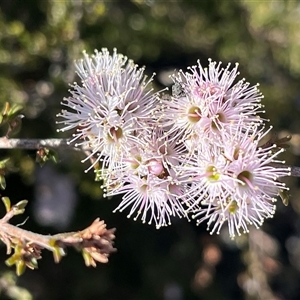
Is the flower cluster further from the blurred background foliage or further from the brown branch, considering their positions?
the blurred background foliage

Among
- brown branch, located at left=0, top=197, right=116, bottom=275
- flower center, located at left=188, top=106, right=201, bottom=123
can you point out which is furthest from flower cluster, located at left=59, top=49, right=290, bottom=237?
brown branch, located at left=0, top=197, right=116, bottom=275

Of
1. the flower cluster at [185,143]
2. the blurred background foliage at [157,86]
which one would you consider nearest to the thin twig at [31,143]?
the flower cluster at [185,143]

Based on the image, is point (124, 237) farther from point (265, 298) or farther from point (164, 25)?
point (164, 25)

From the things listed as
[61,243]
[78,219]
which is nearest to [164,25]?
[78,219]

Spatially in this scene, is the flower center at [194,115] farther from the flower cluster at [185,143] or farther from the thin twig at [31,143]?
the thin twig at [31,143]

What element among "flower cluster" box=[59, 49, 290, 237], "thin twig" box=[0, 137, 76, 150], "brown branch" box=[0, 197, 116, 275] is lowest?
"brown branch" box=[0, 197, 116, 275]

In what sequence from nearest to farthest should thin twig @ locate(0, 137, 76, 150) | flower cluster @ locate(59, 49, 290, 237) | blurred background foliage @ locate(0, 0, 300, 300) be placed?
flower cluster @ locate(59, 49, 290, 237) < thin twig @ locate(0, 137, 76, 150) < blurred background foliage @ locate(0, 0, 300, 300)
